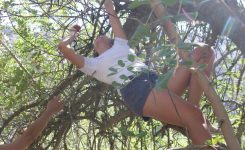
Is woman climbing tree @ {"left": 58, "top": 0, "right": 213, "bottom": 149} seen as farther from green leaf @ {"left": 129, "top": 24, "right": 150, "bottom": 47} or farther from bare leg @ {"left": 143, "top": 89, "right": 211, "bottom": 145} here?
green leaf @ {"left": 129, "top": 24, "right": 150, "bottom": 47}

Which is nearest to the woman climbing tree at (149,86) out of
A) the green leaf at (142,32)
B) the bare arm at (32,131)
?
the bare arm at (32,131)

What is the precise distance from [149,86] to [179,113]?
0.86ft

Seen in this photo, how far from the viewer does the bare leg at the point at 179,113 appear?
2209 millimetres

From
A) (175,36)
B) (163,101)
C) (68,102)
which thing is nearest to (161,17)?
(175,36)

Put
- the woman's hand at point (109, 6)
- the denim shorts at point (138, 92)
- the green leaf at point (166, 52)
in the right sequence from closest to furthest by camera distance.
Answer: the green leaf at point (166, 52)
the denim shorts at point (138, 92)
the woman's hand at point (109, 6)

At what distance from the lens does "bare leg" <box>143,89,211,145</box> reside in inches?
87.0

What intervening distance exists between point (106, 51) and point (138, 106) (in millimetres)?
490

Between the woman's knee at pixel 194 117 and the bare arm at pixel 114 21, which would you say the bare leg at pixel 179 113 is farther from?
the bare arm at pixel 114 21

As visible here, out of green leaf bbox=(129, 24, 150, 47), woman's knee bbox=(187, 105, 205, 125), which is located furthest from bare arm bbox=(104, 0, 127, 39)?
green leaf bbox=(129, 24, 150, 47)

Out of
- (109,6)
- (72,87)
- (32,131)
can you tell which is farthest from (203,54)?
(72,87)

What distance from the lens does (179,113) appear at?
2.26 meters

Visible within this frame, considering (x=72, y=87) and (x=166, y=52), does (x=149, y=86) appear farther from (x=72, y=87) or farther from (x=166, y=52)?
(x=166, y=52)

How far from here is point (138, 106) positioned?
2.51 m

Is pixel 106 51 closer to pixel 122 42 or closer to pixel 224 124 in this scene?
pixel 122 42
